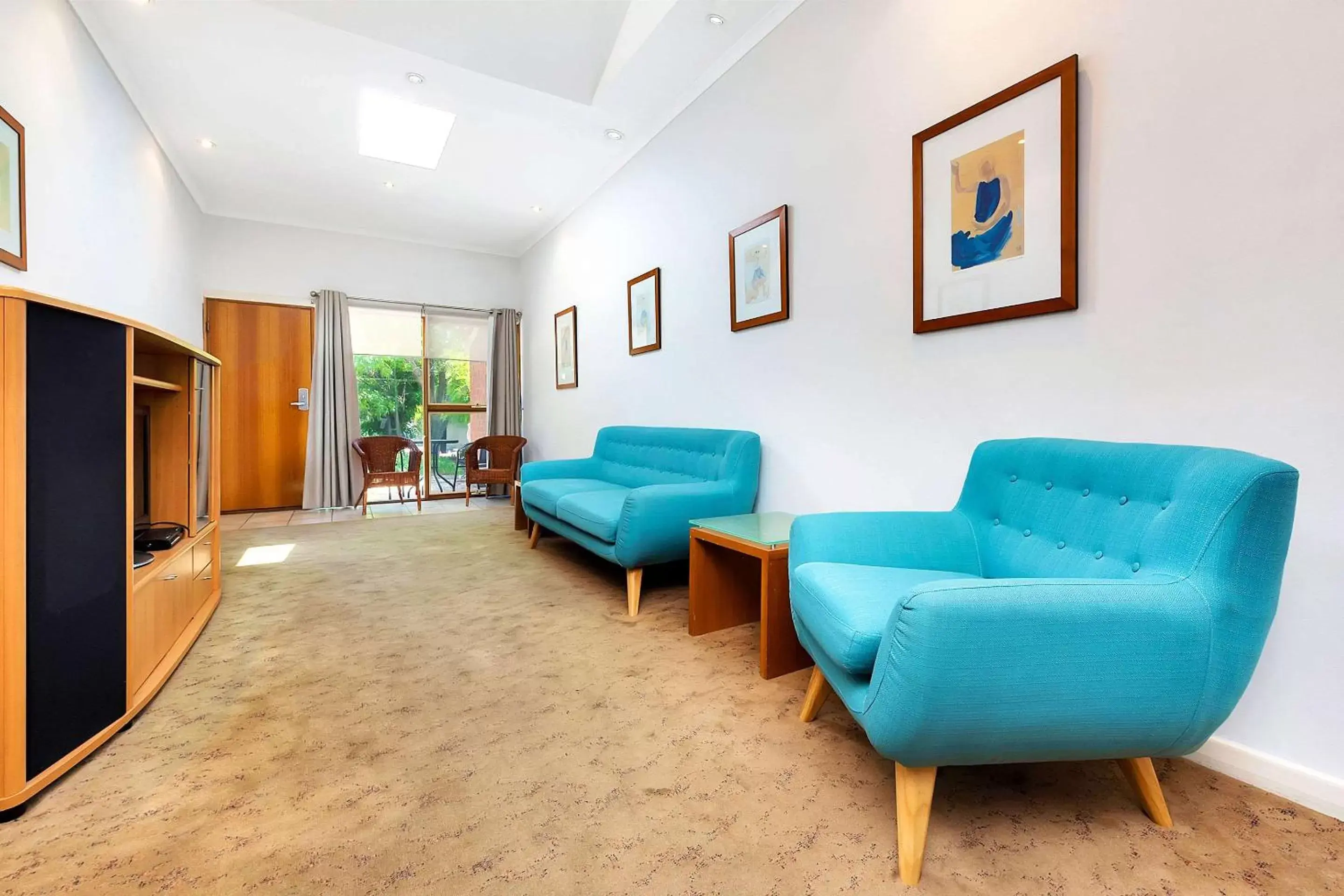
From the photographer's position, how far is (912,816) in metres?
1.12

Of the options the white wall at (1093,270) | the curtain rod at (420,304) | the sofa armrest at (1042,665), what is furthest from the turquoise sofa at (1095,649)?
the curtain rod at (420,304)

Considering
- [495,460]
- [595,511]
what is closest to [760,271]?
[595,511]

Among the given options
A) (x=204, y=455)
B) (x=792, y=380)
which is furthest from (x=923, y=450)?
(x=204, y=455)

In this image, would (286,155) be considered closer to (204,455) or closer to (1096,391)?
(204,455)

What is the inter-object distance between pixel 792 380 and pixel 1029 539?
1.45 metres

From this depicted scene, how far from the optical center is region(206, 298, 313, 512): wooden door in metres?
5.54

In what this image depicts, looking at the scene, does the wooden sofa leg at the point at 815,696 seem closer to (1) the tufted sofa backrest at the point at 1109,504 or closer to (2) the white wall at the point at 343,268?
(1) the tufted sofa backrest at the point at 1109,504

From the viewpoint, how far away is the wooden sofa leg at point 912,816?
1099mm

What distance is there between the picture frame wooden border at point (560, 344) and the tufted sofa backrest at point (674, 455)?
3.68ft

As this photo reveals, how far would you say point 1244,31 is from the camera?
1.42 metres

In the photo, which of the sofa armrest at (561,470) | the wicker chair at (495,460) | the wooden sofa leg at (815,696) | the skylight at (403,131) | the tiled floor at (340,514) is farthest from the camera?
the wicker chair at (495,460)

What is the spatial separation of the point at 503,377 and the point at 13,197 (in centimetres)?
438

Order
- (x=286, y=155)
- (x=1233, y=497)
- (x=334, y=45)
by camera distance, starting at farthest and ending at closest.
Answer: (x=286, y=155), (x=334, y=45), (x=1233, y=497)

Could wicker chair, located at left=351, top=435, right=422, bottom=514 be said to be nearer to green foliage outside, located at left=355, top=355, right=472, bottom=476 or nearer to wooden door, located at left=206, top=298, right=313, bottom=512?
green foliage outside, located at left=355, top=355, right=472, bottom=476
